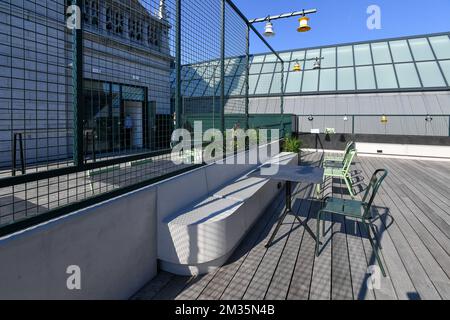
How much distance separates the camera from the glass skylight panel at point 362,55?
57.2 ft

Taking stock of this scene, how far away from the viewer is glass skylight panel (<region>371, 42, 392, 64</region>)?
1706cm

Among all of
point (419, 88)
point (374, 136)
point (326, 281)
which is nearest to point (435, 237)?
point (326, 281)

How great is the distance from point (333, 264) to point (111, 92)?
339 centimetres

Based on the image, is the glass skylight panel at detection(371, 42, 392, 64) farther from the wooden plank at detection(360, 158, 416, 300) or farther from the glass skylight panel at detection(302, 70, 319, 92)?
the wooden plank at detection(360, 158, 416, 300)

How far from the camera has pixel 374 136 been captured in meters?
11.4

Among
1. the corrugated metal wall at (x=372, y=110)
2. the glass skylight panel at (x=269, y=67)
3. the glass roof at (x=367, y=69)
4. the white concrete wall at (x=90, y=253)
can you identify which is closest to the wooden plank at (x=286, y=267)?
the white concrete wall at (x=90, y=253)

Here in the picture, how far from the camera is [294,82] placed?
1761 cm

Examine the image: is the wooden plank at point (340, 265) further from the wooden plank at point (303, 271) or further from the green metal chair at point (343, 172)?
the green metal chair at point (343, 172)

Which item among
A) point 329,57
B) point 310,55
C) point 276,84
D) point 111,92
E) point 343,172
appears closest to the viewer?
point 111,92

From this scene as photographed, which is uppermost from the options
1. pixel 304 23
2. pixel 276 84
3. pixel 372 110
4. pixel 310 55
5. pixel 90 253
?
pixel 310 55

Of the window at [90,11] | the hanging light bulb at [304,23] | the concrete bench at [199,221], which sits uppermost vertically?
the hanging light bulb at [304,23]

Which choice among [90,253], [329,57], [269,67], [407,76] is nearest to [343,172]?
[90,253]

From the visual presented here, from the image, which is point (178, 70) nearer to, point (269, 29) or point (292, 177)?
point (292, 177)

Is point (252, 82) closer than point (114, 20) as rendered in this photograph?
No
